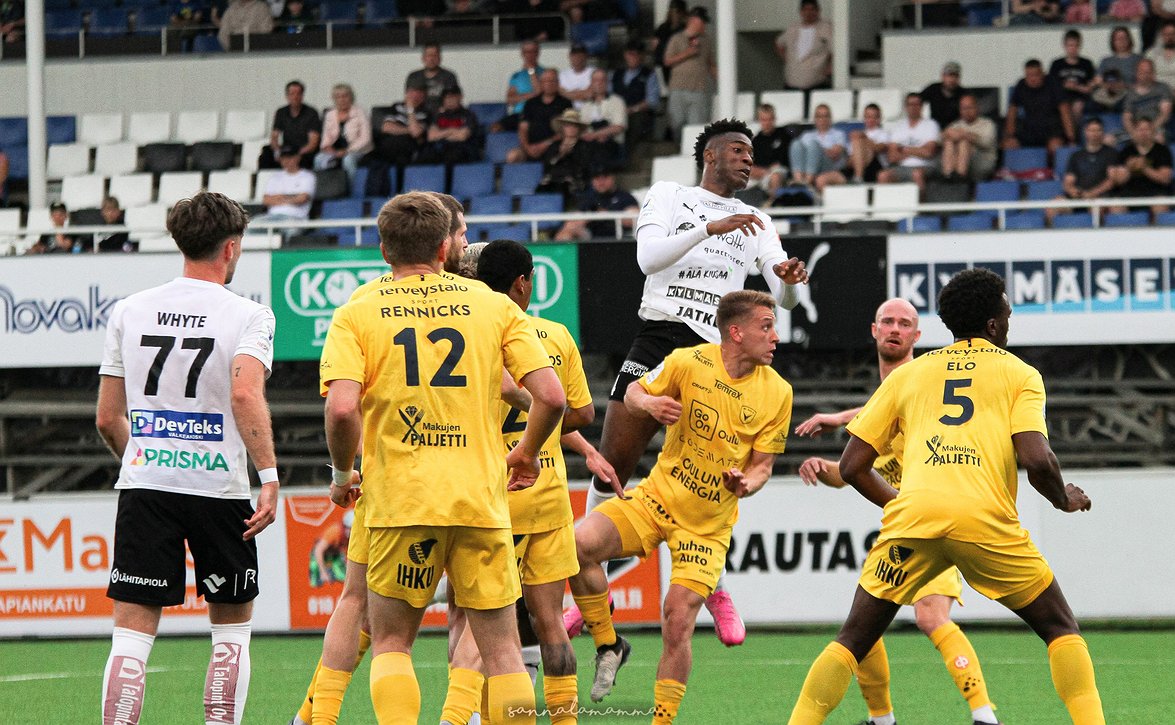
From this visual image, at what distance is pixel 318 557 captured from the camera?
1411 cm

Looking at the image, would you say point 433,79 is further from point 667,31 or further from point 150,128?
point 150,128

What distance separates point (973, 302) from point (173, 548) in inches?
123

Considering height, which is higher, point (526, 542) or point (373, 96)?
point (373, 96)

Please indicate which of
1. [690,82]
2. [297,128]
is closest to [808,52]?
[690,82]

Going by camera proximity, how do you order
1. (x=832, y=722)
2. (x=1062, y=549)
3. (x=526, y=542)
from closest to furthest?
(x=526, y=542) < (x=832, y=722) < (x=1062, y=549)

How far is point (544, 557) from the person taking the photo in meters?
6.92

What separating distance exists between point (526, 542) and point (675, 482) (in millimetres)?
1119

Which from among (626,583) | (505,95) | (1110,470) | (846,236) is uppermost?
(505,95)

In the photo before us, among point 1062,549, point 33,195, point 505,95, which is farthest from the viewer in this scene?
point 505,95

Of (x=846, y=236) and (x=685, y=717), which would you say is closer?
(x=685, y=717)

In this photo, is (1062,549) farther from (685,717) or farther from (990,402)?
(990,402)

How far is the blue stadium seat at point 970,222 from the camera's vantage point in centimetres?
1537

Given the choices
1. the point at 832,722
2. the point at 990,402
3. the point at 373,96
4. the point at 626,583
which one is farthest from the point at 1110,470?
the point at 373,96

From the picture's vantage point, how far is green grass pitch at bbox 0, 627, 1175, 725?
29.0 ft
